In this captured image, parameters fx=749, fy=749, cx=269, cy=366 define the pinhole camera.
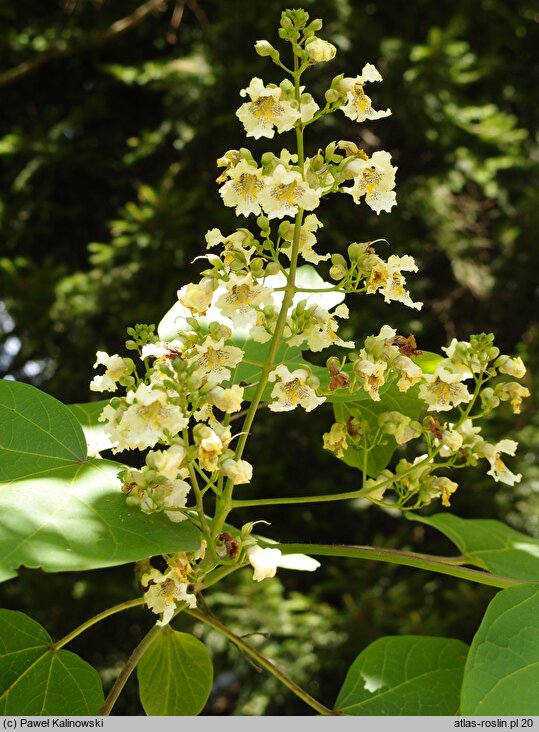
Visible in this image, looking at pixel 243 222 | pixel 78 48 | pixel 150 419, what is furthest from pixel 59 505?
pixel 78 48

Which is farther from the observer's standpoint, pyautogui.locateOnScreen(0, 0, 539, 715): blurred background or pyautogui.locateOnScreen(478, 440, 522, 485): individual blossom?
pyautogui.locateOnScreen(0, 0, 539, 715): blurred background

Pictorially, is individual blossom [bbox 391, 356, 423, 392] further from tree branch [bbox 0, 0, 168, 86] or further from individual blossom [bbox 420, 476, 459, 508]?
tree branch [bbox 0, 0, 168, 86]

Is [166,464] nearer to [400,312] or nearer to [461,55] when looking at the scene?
[400,312]

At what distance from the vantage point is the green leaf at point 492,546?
0.82 meters

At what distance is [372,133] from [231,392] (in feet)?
9.77

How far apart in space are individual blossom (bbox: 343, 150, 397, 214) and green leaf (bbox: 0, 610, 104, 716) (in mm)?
508

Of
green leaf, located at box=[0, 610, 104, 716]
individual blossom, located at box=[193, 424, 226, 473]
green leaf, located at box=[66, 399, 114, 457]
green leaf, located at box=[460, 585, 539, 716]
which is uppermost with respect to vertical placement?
individual blossom, located at box=[193, 424, 226, 473]

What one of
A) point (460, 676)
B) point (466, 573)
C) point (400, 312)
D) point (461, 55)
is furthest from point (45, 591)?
point (461, 55)

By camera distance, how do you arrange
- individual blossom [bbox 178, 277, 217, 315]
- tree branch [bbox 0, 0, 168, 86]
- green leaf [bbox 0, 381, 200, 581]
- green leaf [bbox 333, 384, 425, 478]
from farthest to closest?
tree branch [bbox 0, 0, 168, 86]
green leaf [bbox 333, 384, 425, 478]
individual blossom [bbox 178, 277, 217, 315]
green leaf [bbox 0, 381, 200, 581]

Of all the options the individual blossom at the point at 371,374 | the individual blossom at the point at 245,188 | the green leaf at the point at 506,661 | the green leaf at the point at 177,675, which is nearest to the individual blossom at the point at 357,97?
the individual blossom at the point at 245,188

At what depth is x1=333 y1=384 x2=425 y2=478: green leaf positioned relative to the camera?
783 mm

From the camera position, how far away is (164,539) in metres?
0.57

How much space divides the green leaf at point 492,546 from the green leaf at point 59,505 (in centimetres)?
35

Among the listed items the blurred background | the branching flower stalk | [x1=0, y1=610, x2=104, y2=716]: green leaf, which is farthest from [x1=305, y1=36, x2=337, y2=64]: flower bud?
the blurred background
